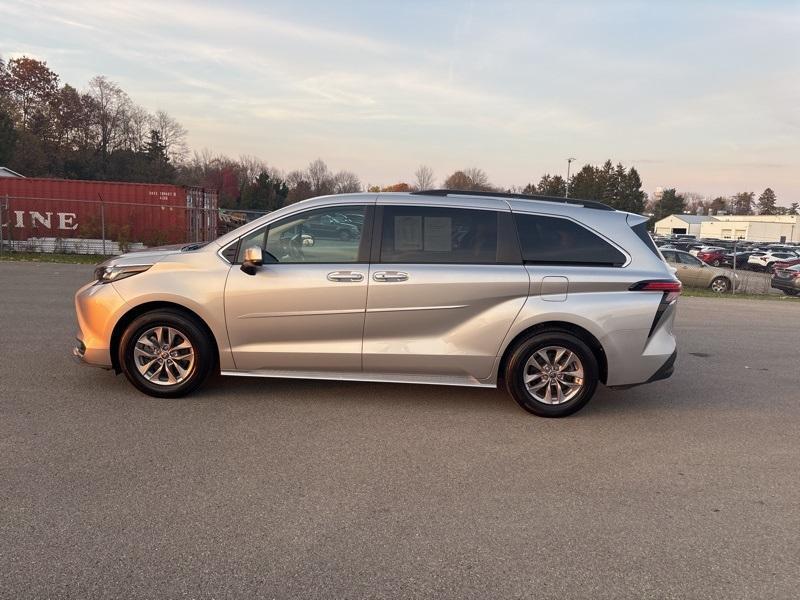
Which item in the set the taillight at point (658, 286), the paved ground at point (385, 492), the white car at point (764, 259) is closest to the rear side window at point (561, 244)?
the taillight at point (658, 286)

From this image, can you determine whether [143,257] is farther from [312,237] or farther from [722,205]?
[722,205]

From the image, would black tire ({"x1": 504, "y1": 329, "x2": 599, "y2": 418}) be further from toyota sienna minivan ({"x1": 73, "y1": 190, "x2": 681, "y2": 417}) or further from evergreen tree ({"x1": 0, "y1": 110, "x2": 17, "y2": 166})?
evergreen tree ({"x1": 0, "y1": 110, "x2": 17, "y2": 166})

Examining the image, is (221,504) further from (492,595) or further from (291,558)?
(492,595)

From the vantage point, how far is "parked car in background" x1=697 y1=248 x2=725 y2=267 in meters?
37.3

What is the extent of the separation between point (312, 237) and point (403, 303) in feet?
3.27

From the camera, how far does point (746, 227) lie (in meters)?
79.2

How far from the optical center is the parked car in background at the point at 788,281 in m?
19.4

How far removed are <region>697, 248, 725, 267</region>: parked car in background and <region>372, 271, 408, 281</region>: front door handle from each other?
3728 centimetres

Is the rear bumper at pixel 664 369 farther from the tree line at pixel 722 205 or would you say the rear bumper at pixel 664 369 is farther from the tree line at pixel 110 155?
the tree line at pixel 722 205

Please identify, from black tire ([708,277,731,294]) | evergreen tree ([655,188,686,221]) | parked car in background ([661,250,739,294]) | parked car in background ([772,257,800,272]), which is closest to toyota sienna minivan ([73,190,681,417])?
parked car in background ([661,250,739,294])

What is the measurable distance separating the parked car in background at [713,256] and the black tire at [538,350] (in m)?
36.5

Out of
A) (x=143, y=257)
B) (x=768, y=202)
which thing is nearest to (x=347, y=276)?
(x=143, y=257)

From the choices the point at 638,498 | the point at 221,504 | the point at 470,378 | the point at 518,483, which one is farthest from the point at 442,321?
the point at 221,504

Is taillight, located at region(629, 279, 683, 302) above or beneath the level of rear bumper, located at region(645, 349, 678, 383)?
above
